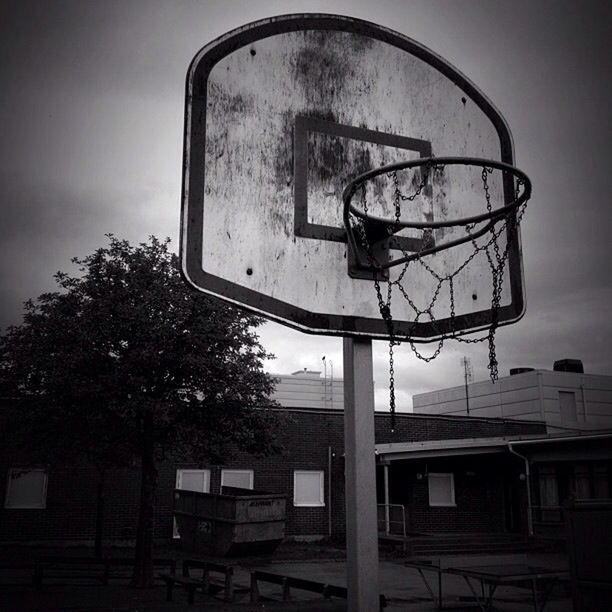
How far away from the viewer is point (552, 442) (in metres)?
23.2

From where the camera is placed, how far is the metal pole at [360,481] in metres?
6.10

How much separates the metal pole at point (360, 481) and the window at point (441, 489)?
21374 millimetres

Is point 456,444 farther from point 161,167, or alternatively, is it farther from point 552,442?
point 161,167

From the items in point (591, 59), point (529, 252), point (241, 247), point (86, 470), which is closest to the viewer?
point (241, 247)

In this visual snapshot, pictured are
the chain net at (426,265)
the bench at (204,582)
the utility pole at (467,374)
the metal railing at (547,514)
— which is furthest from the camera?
the utility pole at (467,374)

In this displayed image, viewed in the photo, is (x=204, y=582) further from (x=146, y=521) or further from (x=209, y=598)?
(x=146, y=521)

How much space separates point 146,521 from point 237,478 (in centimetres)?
1114

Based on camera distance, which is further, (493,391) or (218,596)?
(493,391)

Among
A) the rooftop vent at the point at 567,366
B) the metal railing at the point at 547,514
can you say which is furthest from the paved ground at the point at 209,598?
the rooftop vent at the point at 567,366

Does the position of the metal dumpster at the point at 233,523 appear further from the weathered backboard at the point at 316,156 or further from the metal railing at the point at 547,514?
the weathered backboard at the point at 316,156

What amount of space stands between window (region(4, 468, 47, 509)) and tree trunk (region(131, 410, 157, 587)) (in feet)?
31.1

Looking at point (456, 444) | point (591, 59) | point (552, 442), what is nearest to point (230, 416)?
point (591, 59)

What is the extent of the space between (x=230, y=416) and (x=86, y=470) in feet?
35.3

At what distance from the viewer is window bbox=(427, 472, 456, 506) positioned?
87.5ft
